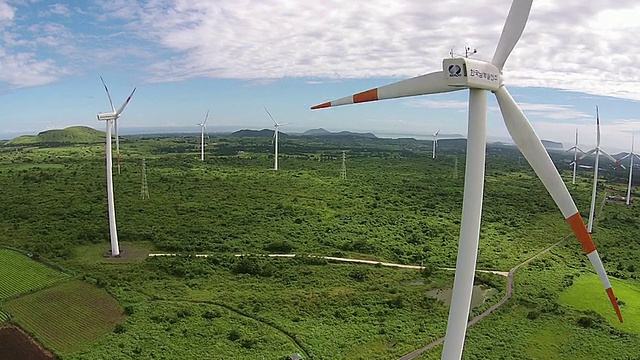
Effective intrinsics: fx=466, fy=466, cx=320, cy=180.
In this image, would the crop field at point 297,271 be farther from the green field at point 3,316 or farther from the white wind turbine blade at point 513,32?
the white wind turbine blade at point 513,32

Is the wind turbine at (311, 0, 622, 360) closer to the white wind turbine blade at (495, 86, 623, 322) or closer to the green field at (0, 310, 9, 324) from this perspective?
the white wind turbine blade at (495, 86, 623, 322)

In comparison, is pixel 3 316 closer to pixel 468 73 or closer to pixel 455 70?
pixel 455 70

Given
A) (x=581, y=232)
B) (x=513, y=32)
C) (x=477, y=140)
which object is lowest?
(x=581, y=232)

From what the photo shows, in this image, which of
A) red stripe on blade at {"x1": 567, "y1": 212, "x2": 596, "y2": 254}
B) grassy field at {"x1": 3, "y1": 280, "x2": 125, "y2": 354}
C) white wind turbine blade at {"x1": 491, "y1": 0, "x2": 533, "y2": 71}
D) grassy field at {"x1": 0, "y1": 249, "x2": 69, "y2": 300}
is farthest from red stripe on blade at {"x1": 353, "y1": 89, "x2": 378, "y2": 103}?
grassy field at {"x1": 0, "y1": 249, "x2": 69, "y2": 300}

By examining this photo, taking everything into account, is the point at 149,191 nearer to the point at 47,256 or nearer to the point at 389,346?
the point at 47,256

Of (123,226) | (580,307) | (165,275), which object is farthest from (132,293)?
(580,307)

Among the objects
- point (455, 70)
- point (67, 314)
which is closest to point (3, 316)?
point (67, 314)

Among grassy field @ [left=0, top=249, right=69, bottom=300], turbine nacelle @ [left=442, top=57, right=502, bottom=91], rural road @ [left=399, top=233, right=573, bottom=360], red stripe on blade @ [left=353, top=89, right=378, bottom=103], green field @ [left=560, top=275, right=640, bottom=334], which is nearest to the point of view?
turbine nacelle @ [left=442, top=57, right=502, bottom=91]
